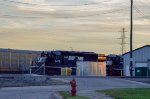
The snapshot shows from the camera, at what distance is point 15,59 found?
2963 inches

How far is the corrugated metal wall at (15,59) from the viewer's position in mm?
72500

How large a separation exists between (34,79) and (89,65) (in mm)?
18503

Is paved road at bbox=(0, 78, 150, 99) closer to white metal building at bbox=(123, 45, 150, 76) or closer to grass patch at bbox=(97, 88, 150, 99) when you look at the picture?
grass patch at bbox=(97, 88, 150, 99)

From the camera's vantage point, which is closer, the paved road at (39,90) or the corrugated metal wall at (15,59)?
the paved road at (39,90)

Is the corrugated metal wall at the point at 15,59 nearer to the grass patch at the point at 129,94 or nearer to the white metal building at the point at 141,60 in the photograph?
the white metal building at the point at 141,60

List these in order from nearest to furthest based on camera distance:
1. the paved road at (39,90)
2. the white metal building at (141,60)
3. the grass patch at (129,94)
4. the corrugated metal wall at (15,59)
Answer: the grass patch at (129,94) → the paved road at (39,90) → the white metal building at (141,60) → the corrugated metal wall at (15,59)

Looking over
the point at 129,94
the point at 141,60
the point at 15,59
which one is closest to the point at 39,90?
the point at 129,94

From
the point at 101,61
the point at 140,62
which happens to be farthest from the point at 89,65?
the point at 140,62

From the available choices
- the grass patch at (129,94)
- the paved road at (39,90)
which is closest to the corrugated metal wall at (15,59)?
the paved road at (39,90)

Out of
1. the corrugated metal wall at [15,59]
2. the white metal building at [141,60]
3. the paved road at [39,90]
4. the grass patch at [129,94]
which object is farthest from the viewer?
the corrugated metal wall at [15,59]

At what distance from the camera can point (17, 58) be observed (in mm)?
75750

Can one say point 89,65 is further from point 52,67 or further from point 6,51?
point 6,51

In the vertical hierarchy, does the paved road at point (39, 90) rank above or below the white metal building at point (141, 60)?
below

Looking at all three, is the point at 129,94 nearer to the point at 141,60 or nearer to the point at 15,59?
the point at 141,60
